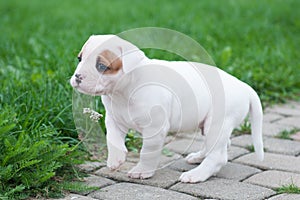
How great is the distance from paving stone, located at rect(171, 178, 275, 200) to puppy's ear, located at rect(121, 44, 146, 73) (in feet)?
2.17

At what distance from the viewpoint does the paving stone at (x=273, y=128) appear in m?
4.12

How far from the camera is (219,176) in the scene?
127 inches

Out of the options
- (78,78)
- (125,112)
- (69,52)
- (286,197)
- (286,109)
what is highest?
(78,78)

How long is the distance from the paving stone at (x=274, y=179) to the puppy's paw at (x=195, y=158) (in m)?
0.31

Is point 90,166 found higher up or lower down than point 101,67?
lower down

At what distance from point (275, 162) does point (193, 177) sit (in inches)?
25.1

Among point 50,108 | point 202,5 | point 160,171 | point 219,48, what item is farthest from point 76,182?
point 202,5

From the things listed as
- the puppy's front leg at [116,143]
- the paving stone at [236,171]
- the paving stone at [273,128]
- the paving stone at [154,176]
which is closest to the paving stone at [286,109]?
the paving stone at [273,128]

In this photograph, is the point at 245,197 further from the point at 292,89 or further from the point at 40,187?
the point at 292,89

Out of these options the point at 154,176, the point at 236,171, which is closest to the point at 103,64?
the point at 154,176

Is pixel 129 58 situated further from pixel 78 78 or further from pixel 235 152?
pixel 235 152

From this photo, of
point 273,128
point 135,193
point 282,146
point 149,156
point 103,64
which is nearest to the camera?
point 103,64

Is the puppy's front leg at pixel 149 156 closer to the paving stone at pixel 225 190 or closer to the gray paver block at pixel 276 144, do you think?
the paving stone at pixel 225 190

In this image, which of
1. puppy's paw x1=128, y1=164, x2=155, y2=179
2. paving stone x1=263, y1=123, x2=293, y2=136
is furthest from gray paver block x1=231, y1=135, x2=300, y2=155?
puppy's paw x1=128, y1=164, x2=155, y2=179
